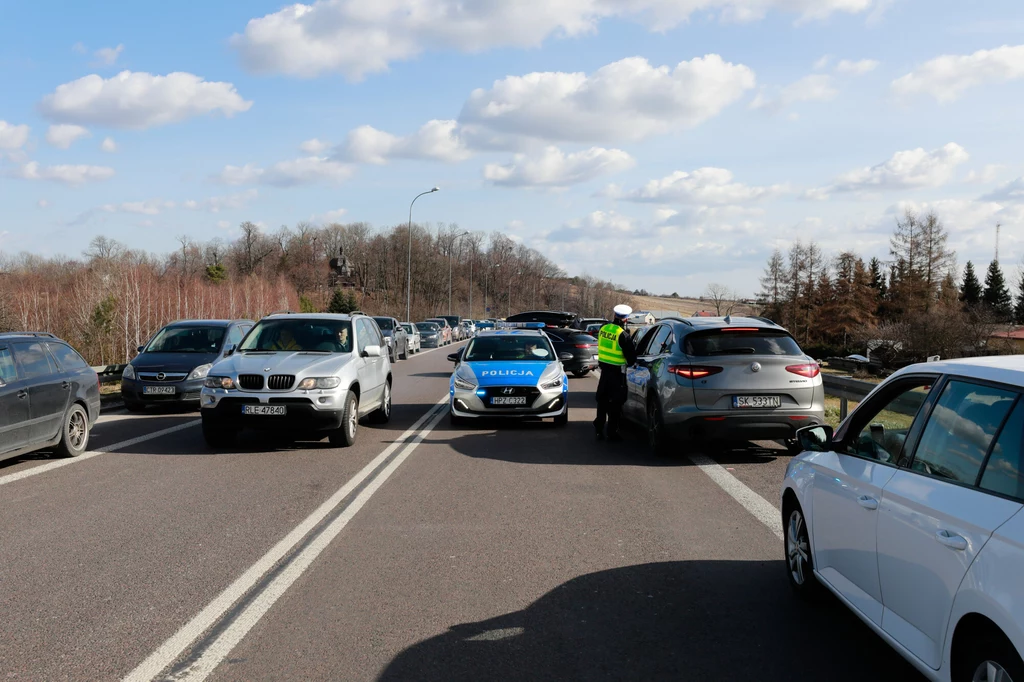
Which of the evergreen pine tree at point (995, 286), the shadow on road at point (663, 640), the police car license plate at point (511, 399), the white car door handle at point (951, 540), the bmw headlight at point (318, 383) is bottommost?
the shadow on road at point (663, 640)

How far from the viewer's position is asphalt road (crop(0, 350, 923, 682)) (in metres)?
4.13

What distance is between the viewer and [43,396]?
972cm

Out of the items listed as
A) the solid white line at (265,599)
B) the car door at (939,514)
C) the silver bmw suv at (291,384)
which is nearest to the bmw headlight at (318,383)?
the silver bmw suv at (291,384)

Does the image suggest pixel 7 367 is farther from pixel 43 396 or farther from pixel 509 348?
pixel 509 348

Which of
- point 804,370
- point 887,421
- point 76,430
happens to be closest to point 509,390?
point 804,370

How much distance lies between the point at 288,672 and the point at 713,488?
545 centimetres

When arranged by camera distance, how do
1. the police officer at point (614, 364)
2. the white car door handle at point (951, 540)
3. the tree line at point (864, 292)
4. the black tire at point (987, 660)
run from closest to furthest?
the black tire at point (987, 660) → the white car door handle at point (951, 540) → the police officer at point (614, 364) → the tree line at point (864, 292)

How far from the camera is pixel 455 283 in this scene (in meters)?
113

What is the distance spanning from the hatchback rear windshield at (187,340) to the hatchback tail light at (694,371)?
32.8 feet

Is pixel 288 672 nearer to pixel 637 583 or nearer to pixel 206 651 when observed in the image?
pixel 206 651

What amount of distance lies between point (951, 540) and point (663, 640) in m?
1.75

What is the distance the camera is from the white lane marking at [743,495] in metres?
7.09

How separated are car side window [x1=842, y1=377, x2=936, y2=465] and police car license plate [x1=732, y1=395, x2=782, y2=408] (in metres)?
5.26

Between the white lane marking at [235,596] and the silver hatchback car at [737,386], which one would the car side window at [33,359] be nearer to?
the white lane marking at [235,596]
